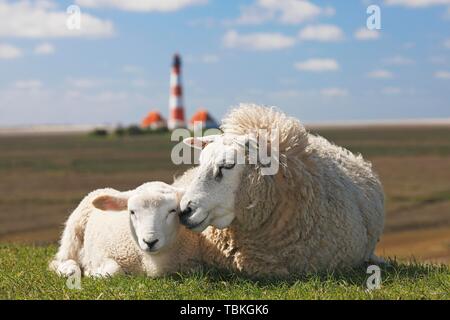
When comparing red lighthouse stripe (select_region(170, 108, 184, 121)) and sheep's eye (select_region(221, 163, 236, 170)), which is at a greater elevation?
sheep's eye (select_region(221, 163, 236, 170))

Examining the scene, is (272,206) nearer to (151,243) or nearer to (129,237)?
(151,243)

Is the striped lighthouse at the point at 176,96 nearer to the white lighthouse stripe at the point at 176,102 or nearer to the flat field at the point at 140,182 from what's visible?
the white lighthouse stripe at the point at 176,102

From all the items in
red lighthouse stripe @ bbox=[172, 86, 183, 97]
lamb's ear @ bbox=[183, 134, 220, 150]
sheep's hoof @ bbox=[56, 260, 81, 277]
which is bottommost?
red lighthouse stripe @ bbox=[172, 86, 183, 97]

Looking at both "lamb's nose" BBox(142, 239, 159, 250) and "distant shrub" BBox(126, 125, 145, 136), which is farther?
"distant shrub" BBox(126, 125, 145, 136)

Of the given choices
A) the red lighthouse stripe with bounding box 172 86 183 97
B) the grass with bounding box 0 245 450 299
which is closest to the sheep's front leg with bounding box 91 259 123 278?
the grass with bounding box 0 245 450 299

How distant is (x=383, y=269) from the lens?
755 centimetres

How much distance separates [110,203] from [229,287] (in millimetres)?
1540

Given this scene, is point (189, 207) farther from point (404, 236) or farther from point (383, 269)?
point (404, 236)

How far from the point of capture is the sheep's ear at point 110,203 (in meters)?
7.02

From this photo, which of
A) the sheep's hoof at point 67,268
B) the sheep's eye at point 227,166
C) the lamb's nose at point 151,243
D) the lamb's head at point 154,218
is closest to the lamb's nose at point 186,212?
the lamb's head at point 154,218

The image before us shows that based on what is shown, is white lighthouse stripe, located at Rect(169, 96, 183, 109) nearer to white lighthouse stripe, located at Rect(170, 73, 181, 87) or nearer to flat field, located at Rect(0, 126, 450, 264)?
white lighthouse stripe, located at Rect(170, 73, 181, 87)

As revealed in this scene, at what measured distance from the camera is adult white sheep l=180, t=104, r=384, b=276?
21.2ft
